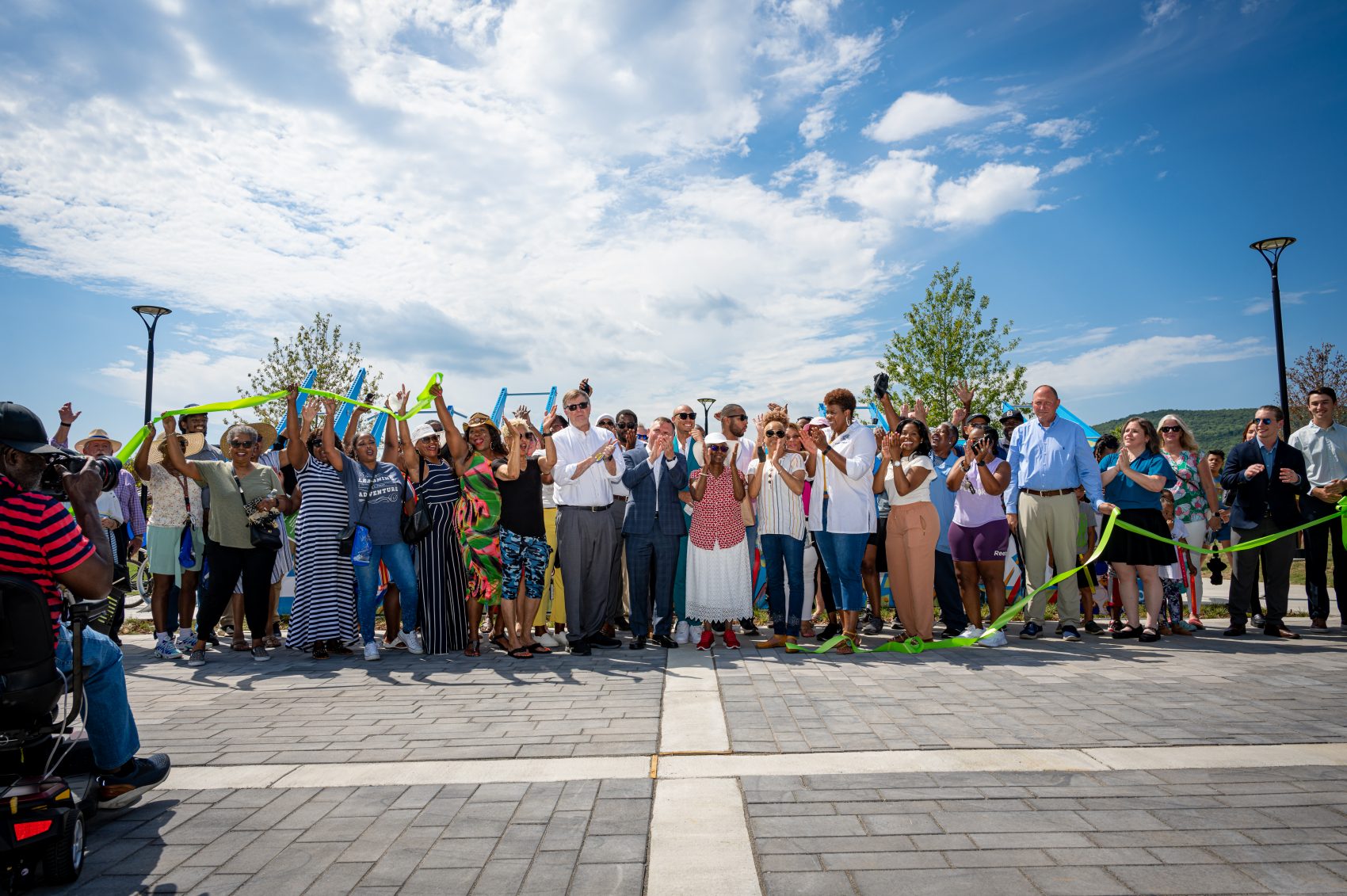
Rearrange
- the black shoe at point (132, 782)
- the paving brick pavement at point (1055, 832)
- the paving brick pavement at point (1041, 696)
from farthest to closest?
the paving brick pavement at point (1041, 696)
the black shoe at point (132, 782)
the paving brick pavement at point (1055, 832)

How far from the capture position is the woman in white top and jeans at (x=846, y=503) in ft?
22.9

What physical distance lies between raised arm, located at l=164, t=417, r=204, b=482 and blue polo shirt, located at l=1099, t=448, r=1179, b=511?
28.6 ft

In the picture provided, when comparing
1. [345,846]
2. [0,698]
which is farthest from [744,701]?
[0,698]

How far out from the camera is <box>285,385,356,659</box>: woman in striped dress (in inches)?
285

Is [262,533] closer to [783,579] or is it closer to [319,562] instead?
[319,562]

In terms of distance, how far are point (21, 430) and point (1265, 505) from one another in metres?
9.82

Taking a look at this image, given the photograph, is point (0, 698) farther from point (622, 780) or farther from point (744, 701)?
point (744, 701)

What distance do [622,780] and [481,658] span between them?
3.66 meters

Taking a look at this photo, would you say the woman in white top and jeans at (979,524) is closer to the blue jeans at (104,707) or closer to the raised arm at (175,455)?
→ the blue jeans at (104,707)

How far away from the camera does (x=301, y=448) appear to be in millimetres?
7441

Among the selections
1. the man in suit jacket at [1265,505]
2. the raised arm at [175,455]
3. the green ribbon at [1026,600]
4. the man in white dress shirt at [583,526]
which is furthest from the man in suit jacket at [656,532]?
the man in suit jacket at [1265,505]

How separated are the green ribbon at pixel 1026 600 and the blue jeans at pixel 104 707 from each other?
194 inches

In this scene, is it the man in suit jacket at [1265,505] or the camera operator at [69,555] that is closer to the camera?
the camera operator at [69,555]

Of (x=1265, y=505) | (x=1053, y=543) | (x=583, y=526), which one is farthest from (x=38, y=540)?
(x=1265, y=505)
